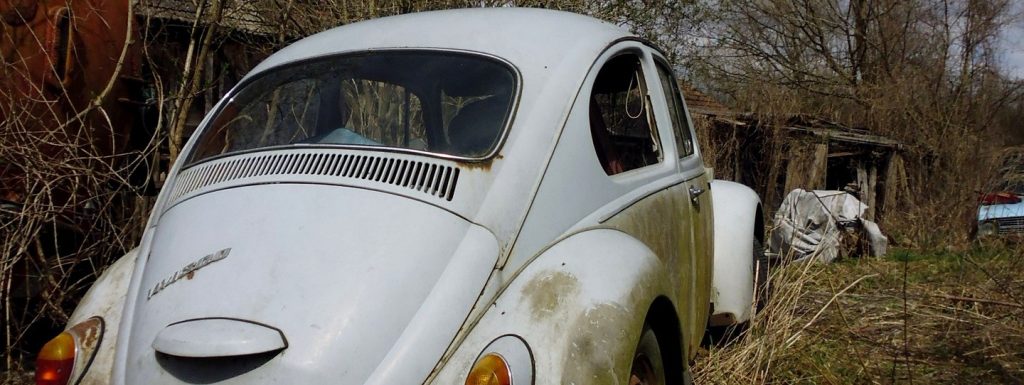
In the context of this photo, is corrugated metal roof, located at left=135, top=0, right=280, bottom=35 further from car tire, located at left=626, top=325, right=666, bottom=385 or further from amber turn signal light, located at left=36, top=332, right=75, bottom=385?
car tire, located at left=626, top=325, right=666, bottom=385

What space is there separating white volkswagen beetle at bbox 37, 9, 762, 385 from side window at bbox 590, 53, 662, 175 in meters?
0.01

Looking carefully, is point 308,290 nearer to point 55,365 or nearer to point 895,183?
point 55,365

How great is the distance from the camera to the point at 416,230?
2.41m

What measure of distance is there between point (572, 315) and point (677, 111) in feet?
7.17

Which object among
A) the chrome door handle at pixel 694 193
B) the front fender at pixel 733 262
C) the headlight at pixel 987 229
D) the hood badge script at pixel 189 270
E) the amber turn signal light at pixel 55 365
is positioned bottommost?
the headlight at pixel 987 229

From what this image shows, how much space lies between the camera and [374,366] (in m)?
2.18

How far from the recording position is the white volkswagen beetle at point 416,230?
221 cm

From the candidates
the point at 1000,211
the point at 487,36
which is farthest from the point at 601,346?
the point at 1000,211

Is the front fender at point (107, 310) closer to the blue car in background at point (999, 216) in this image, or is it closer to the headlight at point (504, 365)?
the headlight at point (504, 365)

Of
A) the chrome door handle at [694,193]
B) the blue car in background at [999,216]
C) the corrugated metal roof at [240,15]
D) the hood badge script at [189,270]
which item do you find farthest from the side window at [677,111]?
the blue car in background at [999,216]

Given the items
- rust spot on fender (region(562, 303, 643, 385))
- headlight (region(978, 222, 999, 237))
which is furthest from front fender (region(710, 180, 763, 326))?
headlight (region(978, 222, 999, 237))

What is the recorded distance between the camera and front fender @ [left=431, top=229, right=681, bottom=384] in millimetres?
2258

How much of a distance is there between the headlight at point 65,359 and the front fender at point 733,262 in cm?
285

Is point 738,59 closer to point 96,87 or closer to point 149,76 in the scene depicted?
point 149,76
